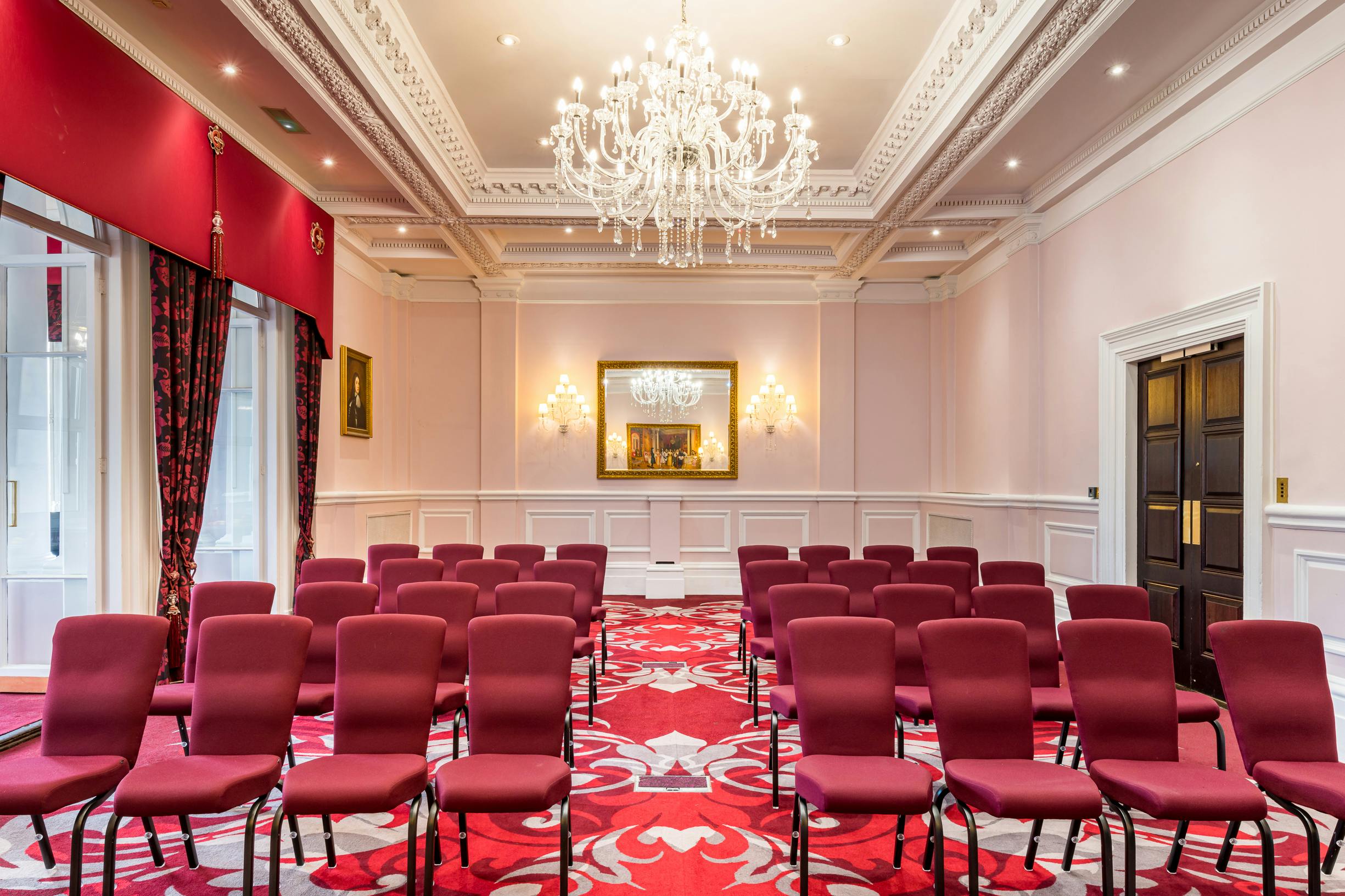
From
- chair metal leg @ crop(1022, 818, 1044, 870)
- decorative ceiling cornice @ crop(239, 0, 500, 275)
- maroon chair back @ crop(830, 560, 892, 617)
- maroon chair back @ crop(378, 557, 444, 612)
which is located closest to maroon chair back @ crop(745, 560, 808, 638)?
maroon chair back @ crop(830, 560, 892, 617)

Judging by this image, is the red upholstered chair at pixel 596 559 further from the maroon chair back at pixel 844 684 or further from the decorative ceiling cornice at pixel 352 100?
the decorative ceiling cornice at pixel 352 100

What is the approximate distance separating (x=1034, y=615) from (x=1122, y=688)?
1.26 metres

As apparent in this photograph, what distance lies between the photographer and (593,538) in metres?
10.1

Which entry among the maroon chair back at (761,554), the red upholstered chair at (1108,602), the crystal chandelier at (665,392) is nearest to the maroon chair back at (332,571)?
the maroon chair back at (761,554)

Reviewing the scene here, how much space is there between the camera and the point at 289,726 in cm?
311

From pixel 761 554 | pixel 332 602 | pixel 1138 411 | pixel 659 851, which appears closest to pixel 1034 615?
pixel 659 851

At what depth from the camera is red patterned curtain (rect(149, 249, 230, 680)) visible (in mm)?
5199

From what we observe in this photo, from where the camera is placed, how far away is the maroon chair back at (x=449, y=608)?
432cm

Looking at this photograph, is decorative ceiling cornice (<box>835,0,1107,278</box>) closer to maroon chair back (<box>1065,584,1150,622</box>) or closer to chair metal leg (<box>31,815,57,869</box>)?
maroon chair back (<box>1065,584,1150,622</box>)

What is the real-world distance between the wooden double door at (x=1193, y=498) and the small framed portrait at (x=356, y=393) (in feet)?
24.8

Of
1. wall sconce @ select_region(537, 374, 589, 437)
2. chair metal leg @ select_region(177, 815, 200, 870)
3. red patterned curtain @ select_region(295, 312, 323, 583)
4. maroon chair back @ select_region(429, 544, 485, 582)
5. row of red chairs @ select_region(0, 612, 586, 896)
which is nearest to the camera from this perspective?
row of red chairs @ select_region(0, 612, 586, 896)

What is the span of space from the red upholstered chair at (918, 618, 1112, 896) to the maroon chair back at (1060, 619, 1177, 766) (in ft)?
0.68

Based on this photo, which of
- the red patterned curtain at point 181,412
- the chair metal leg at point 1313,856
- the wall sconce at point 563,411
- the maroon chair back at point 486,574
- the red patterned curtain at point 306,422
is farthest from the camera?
the wall sconce at point 563,411

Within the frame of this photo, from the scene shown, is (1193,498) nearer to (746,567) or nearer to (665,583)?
(746,567)
